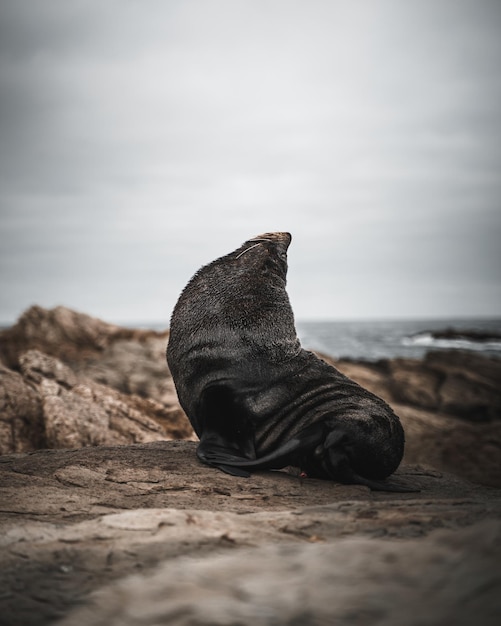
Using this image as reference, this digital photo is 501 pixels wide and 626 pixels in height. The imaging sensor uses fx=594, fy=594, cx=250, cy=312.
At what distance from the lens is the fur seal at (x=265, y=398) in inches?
201

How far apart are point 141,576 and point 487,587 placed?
49.6 inches

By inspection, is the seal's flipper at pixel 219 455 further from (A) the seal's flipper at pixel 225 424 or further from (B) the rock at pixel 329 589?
(B) the rock at pixel 329 589

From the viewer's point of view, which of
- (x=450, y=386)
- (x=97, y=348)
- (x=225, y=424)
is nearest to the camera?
(x=225, y=424)

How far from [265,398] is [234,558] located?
2978 mm

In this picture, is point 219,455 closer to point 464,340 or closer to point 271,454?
point 271,454

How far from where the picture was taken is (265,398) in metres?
5.29

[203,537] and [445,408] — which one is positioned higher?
[203,537]

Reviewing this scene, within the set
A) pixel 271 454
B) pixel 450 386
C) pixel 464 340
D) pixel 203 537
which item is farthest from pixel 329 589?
pixel 464 340

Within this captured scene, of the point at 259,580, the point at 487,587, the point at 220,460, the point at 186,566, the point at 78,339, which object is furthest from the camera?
the point at 78,339

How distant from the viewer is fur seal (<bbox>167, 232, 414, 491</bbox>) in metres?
5.11

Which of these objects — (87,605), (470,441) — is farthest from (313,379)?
(470,441)

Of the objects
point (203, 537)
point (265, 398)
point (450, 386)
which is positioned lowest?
point (450, 386)

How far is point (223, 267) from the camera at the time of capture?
19.2 ft

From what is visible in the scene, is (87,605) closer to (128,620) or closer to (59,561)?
(128,620)
